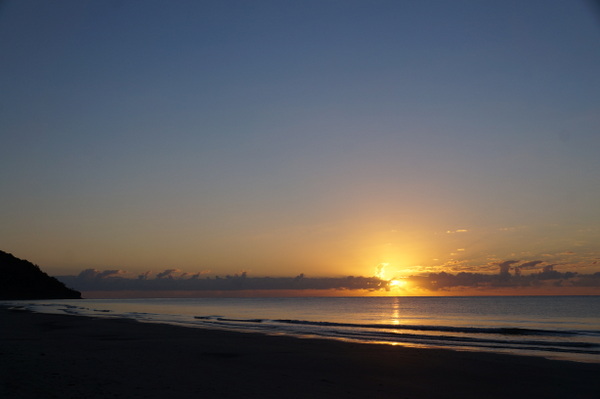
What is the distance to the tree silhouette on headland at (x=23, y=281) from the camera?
159 m

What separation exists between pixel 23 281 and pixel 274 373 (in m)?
181

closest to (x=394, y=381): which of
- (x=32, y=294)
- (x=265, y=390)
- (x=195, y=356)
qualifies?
(x=265, y=390)

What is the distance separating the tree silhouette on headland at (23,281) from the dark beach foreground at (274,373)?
163 meters

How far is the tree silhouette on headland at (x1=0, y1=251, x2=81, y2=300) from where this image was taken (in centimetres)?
15925

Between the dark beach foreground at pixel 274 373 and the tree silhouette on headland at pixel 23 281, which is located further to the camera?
the tree silhouette on headland at pixel 23 281

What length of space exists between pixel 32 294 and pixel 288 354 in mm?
178147

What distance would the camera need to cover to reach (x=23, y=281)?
16588cm

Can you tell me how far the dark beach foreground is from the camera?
12789mm

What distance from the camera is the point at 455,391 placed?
14266 mm

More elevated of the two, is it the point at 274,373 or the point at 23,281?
the point at 274,373

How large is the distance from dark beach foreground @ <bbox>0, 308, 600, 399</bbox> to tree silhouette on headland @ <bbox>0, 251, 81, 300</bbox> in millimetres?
162969

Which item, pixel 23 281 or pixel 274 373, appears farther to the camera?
pixel 23 281

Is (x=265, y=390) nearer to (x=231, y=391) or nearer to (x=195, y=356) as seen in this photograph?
(x=231, y=391)

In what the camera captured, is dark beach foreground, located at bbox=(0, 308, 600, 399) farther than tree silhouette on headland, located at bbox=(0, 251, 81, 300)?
No
